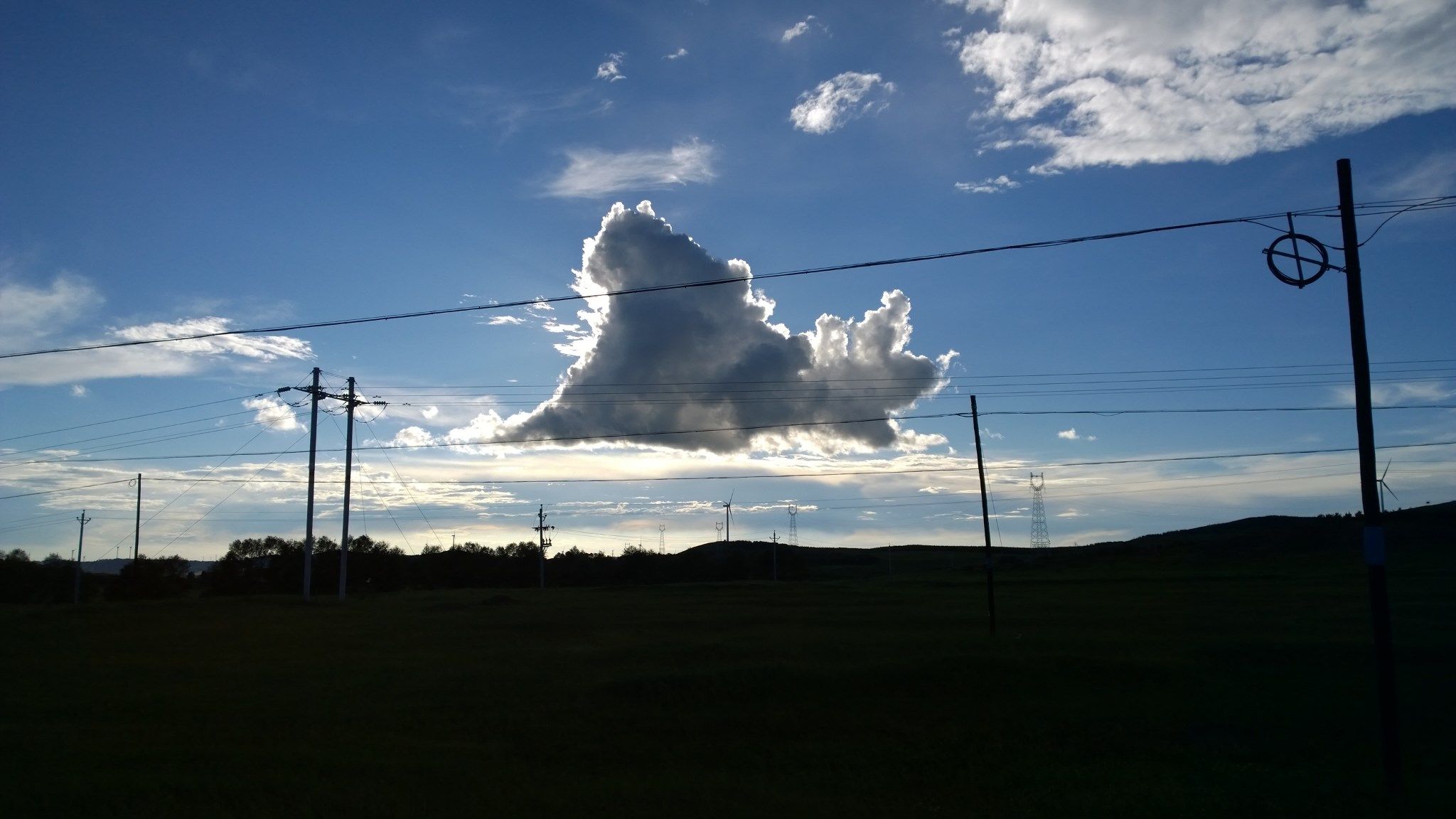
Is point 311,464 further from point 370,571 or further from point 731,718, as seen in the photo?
point 370,571

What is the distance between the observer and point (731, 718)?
23984 mm

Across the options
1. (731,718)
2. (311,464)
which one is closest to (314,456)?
(311,464)

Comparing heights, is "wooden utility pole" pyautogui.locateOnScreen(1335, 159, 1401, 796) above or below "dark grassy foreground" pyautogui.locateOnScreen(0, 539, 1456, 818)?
above

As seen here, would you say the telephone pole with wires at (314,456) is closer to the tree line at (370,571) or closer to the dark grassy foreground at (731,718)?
the dark grassy foreground at (731,718)

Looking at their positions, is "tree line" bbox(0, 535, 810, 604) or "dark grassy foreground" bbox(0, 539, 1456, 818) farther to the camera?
"tree line" bbox(0, 535, 810, 604)

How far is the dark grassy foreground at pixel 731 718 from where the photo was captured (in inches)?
665

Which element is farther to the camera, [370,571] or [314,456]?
[370,571]

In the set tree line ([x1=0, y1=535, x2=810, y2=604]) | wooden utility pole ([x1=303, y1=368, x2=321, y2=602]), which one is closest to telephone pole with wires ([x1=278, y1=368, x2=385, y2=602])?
wooden utility pole ([x1=303, y1=368, x2=321, y2=602])

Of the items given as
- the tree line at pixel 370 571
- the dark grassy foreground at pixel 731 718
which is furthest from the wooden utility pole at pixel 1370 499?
the tree line at pixel 370 571

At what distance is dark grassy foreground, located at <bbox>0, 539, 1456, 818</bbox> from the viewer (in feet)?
55.4

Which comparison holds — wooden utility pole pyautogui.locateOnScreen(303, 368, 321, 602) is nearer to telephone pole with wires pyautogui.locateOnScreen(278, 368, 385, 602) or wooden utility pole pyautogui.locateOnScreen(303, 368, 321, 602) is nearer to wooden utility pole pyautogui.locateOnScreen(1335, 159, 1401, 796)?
telephone pole with wires pyautogui.locateOnScreen(278, 368, 385, 602)

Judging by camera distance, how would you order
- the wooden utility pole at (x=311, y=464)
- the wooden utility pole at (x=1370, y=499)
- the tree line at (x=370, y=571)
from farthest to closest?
the tree line at (x=370, y=571), the wooden utility pole at (x=311, y=464), the wooden utility pole at (x=1370, y=499)

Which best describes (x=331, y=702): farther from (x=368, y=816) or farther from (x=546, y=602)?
(x=546, y=602)

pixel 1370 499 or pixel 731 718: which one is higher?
pixel 1370 499
